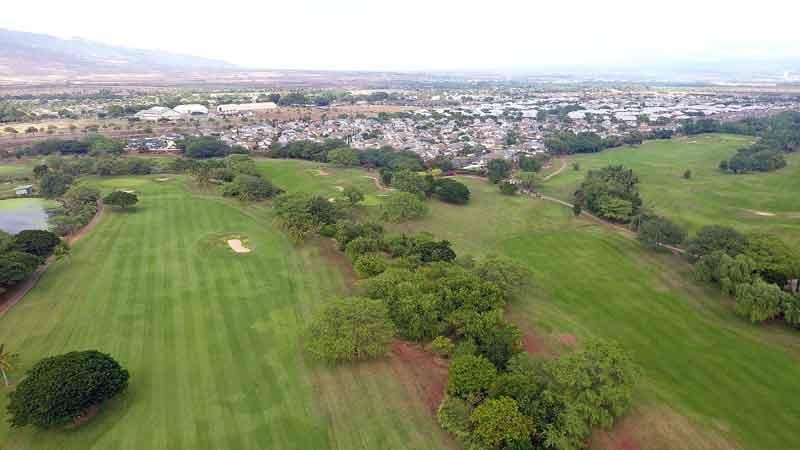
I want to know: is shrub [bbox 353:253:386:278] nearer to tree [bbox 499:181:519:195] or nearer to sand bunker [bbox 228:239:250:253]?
sand bunker [bbox 228:239:250:253]

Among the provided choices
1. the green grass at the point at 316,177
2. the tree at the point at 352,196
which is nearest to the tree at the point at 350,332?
the tree at the point at 352,196

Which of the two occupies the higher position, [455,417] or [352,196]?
[352,196]

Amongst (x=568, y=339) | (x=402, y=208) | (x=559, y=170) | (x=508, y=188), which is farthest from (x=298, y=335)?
(x=559, y=170)

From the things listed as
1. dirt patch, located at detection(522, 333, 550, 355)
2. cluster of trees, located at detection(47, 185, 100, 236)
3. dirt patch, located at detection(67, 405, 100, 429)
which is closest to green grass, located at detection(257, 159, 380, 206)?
cluster of trees, located at detection(47, 185, 100, 236)

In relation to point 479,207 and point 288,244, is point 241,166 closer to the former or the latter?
point 288,244

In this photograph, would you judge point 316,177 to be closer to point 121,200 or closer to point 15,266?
point 121,200

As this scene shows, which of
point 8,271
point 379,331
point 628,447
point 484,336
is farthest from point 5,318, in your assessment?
point 628,447
